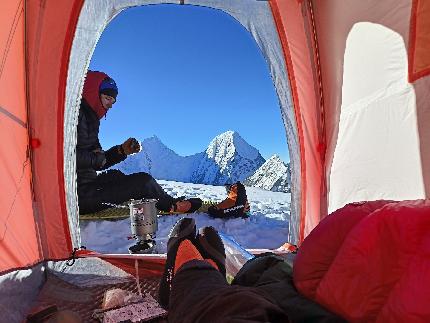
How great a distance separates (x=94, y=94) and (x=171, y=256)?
288cm

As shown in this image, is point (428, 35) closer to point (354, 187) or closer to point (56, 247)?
point (354, 187)

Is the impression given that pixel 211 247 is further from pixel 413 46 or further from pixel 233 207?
pixel 233 207

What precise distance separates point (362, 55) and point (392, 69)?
0.33 meters

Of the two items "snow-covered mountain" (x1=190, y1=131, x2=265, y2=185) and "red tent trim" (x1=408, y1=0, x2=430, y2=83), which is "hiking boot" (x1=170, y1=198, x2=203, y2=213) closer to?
"red tent trim" (x1=408, y1=0, x2=430, y2=83)

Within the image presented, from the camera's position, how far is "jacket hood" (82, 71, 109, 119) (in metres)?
4.25

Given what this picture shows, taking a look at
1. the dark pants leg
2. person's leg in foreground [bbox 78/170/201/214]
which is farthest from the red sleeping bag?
person's leg in foreground [bbox 78/170/201/214]

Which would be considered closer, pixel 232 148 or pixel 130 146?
pixel 130 146

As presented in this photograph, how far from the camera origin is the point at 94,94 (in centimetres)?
425

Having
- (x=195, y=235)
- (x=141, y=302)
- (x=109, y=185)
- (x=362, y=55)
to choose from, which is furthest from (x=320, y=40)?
(x=109, y=185)

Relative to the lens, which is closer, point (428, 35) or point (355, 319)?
point (355, 319)

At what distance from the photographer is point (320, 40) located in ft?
9.20

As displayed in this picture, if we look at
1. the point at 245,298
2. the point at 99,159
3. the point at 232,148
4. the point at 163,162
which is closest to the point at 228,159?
the point at 232,148

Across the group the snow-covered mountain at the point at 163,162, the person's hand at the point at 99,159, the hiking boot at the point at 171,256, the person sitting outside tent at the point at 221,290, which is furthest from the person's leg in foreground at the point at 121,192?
the snow-covered mountain at the point at 163,162

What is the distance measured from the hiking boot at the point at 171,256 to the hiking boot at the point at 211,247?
0.05 meters
